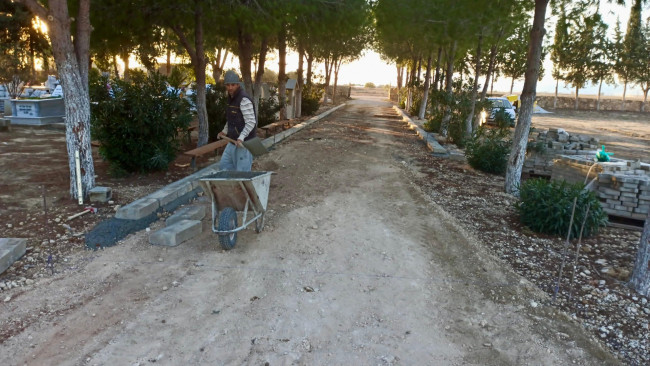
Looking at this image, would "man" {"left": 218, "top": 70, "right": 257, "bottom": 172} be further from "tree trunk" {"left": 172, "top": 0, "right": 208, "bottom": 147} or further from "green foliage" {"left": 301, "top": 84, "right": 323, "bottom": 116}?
"green foliage" {"left": 301, "top": 84, "right": 323, "bottom": 116}

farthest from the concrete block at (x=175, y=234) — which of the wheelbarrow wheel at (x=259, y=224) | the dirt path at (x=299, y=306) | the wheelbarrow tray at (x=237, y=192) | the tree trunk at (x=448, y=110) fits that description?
the tree trunk at (x=448, y=110)

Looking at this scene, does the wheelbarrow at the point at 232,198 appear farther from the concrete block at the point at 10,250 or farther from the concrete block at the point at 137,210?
the concrete block at the point at 10,250

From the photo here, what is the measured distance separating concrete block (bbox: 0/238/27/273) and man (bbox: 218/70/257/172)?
2.46 metres

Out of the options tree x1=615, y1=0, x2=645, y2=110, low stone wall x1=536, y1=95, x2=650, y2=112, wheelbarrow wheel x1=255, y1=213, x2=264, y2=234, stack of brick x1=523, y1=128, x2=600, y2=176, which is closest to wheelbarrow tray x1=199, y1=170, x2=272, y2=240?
wheelbarrow wheel x1=255, y1=213, x2=264, y2=234

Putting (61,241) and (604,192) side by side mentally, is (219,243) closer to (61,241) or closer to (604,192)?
(61,241)

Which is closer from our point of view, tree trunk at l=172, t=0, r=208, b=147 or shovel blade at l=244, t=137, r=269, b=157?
shovel blade at l=244, t=137, r=269, b=157

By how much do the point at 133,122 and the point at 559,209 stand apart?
696 centimetres

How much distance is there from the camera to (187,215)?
20.0 feet

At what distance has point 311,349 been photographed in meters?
3.39

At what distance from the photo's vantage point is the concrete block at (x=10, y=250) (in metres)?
4.53

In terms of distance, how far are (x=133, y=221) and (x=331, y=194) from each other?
10.8 feet

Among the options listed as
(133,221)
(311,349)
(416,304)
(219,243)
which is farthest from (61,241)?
(416,304)

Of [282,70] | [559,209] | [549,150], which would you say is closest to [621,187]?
[559,209]

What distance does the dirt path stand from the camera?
336 centimetres
